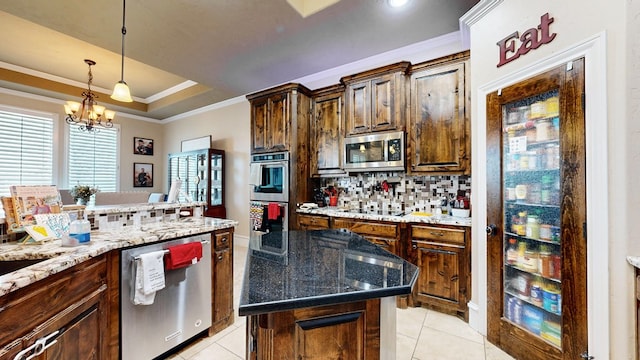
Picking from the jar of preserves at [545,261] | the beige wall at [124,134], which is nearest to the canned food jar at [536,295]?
the jar of preserves at [545,261]

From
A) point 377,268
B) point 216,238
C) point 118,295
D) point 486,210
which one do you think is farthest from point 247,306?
point 486,210

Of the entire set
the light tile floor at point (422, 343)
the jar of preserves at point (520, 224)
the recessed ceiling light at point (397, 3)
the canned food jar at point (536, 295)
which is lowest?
the light tile floor at point (422, 343)

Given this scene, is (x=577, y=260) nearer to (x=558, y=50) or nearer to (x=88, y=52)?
(x=558, y=50)

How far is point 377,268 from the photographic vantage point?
1098mm

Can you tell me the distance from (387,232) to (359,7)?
226 cm

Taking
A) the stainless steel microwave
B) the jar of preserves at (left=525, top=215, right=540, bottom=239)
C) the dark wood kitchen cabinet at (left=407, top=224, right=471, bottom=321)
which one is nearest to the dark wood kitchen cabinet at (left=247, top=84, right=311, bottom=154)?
the stainless steel microwave

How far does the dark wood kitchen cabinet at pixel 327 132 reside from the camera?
3451mm

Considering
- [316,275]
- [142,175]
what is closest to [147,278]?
[316,275]

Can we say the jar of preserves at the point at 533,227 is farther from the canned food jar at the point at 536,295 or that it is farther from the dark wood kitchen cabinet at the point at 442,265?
the dark wood kitchen cabinet at the point at 442,265

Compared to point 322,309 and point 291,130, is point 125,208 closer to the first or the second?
point 322,309

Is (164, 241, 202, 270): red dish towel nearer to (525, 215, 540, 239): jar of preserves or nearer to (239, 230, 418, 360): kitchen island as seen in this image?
(239, 230, 418, 360): kitchen island

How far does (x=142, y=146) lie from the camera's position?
20.7ft

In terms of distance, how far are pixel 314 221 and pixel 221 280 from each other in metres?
1.39

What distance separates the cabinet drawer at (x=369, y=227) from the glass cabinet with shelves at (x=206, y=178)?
2.97m
